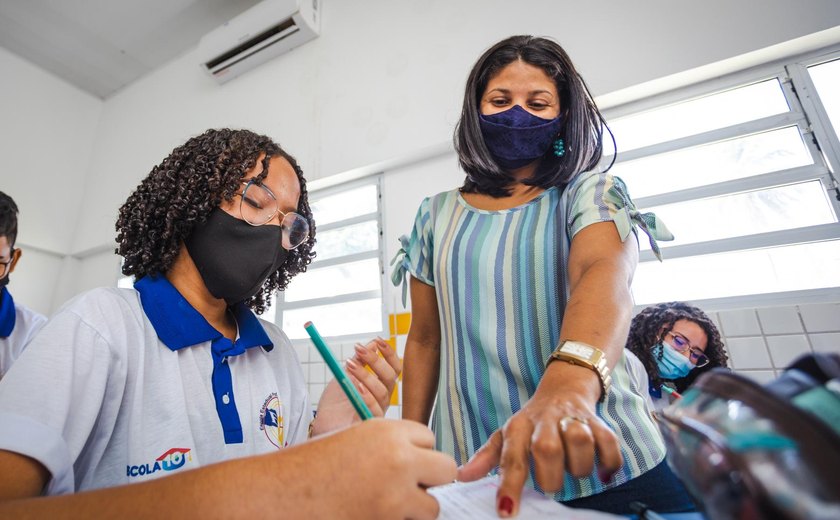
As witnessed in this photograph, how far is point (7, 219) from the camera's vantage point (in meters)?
1.66

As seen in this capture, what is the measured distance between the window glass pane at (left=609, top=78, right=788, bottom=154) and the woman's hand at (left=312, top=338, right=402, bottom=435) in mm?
2059

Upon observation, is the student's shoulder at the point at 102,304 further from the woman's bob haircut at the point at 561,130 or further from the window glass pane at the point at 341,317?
the window glass pane at the point at 341,317

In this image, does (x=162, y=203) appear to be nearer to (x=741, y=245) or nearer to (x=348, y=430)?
(x=348, y=430)

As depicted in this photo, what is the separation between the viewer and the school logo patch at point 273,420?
81cm

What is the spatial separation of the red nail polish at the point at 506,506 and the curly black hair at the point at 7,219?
7.46 feet

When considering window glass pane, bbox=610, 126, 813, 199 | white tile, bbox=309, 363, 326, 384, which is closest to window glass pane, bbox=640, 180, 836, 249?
window glass pane, bbox=610, 126, 813, 199

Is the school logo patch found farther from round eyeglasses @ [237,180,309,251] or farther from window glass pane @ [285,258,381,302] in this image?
window glass pane @ [285,258,381,302]

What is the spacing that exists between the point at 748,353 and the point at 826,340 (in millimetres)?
268

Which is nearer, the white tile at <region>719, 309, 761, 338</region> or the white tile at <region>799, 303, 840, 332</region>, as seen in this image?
the white tile at <region>799, 303, 840, 332</region>

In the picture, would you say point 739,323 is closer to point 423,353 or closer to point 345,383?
point 423,353

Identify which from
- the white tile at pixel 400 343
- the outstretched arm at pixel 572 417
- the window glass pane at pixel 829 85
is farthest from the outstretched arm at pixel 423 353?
the window glass pane at pixel 829 85

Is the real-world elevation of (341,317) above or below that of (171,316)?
above

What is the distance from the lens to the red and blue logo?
596 millimetres

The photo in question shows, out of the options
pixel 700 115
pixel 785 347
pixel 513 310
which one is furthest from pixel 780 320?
pixel 513 310
